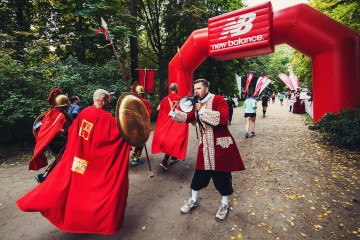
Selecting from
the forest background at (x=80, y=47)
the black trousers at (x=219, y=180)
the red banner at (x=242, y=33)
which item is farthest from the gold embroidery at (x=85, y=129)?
the red banner at (x=242, y=33)

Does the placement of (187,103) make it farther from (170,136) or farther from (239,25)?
(239,25)

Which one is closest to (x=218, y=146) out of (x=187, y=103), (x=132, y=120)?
(x=187, y=103)

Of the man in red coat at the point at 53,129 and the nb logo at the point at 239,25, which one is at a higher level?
the nb logo at the point at 239,25

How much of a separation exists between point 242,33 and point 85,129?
22.7 ft

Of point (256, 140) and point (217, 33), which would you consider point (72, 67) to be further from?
point (256, 140)

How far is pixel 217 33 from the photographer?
27.0ft

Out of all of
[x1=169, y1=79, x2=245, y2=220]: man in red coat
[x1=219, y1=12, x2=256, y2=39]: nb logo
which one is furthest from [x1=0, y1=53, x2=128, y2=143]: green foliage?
[x1=169, y1=79, x2=245, y2=220]: man in red coat

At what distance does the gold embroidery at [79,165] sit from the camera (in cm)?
280

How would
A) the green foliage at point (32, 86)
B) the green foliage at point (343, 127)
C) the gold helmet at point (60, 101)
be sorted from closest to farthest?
the gold helmet at point (60, 101)
the green foliage at point (343, 127)
the green foliage at point (32, 86)

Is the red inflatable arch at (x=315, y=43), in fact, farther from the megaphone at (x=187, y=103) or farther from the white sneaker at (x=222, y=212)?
the white sneaker at (x=222, y=212)

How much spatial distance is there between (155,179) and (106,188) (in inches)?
83.2

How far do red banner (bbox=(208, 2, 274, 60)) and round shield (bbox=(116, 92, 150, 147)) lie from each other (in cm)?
609

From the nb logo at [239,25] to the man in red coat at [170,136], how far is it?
14.1 feet

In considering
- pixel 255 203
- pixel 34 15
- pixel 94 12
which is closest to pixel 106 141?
pixel 255 203
